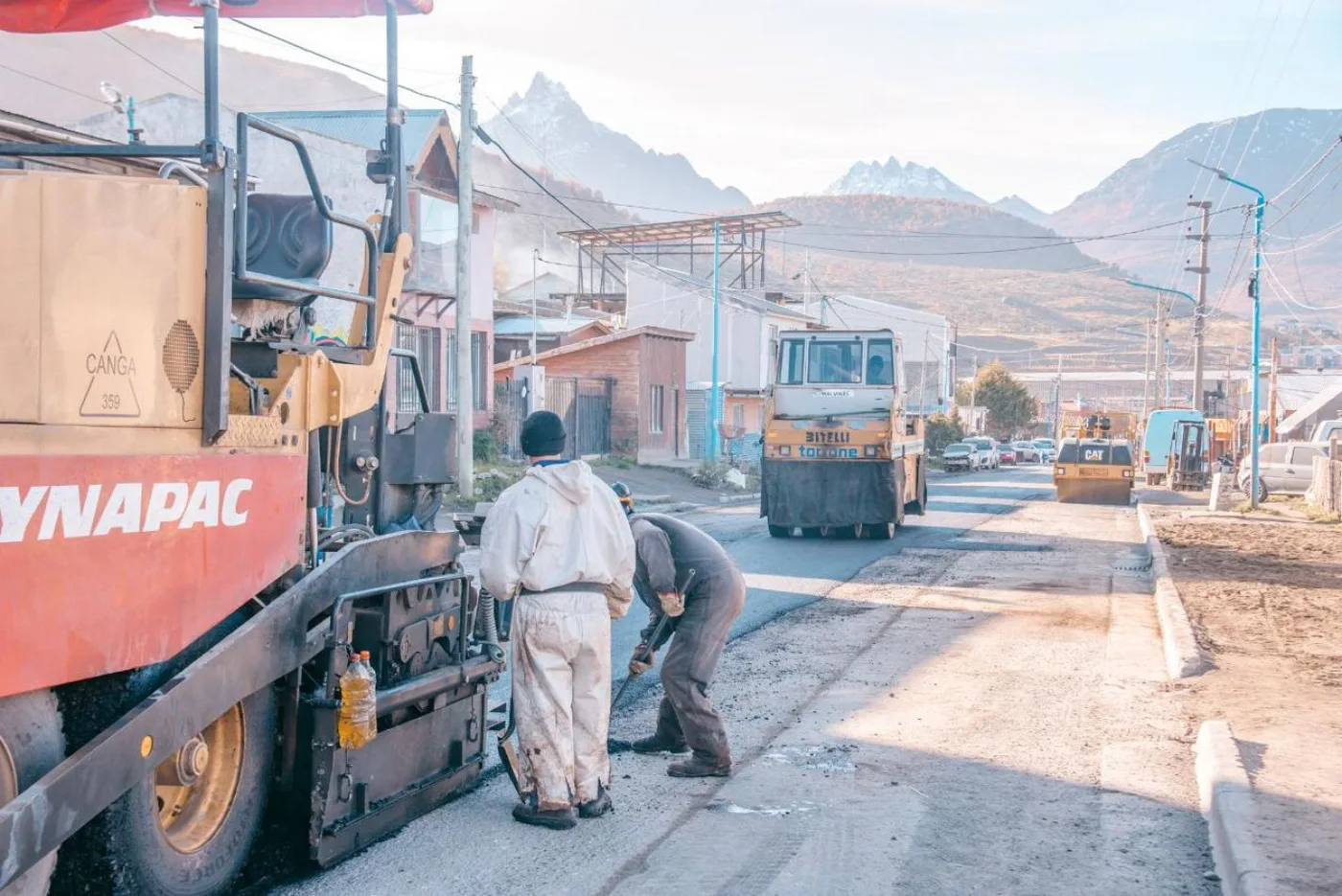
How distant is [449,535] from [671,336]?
3548 centimetres

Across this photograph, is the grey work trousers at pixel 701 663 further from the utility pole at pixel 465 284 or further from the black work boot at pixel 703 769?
the utility pole at pixel 465 284

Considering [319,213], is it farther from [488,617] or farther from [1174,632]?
[1174,632]

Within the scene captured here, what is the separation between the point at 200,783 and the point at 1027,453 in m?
69.0

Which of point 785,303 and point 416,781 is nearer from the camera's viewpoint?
point 416,781

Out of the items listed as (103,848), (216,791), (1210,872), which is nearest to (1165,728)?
(1210,872)

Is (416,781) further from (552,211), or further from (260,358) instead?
(552,211)

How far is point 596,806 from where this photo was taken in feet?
19.7

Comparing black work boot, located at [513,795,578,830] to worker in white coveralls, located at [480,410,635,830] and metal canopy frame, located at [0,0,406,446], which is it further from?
metal canopy frame, located at [0,0,406,446]

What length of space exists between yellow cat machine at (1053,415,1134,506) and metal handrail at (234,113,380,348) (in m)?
29.4

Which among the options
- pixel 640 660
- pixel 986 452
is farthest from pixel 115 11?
pixel 986 452

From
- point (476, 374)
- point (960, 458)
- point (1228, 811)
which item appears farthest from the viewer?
point (960, 458)

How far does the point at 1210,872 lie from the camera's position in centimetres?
551

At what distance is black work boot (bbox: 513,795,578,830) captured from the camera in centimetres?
579

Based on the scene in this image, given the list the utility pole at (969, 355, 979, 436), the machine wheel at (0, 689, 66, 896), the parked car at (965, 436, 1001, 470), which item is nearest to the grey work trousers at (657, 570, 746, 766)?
the machine wheel at (0, 689, 66, 896)
